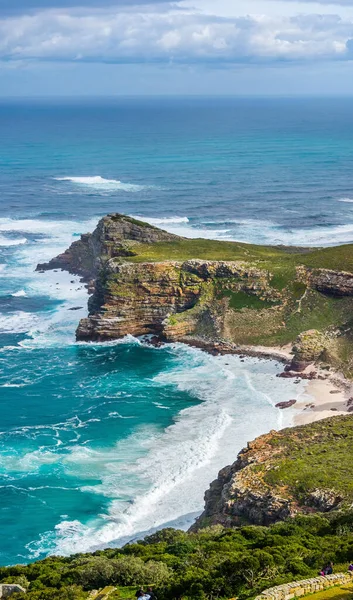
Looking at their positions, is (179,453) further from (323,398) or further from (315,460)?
(323,398)

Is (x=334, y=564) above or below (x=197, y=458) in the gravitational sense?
above

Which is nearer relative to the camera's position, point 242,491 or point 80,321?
point 242,491

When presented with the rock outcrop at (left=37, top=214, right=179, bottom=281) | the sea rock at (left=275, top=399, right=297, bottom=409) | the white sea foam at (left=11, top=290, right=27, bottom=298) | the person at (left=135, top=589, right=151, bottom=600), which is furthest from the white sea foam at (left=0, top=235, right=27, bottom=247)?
the person at (left=135, top=589, right=151, bottom=600)

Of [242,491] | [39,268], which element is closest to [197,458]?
[242,491]

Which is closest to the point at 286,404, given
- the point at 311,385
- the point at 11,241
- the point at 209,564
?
the point at 311,385

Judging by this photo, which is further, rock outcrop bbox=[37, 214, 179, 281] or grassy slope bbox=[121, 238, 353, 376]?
rock outcrop bbox=[37, 214, 179, 281]

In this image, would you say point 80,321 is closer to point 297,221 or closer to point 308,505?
point 308,505

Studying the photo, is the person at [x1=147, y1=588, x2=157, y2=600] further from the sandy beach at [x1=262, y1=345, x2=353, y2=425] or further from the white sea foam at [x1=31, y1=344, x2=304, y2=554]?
the sandy beach at [x1=262, y1=345, x2=353, y2=425]
